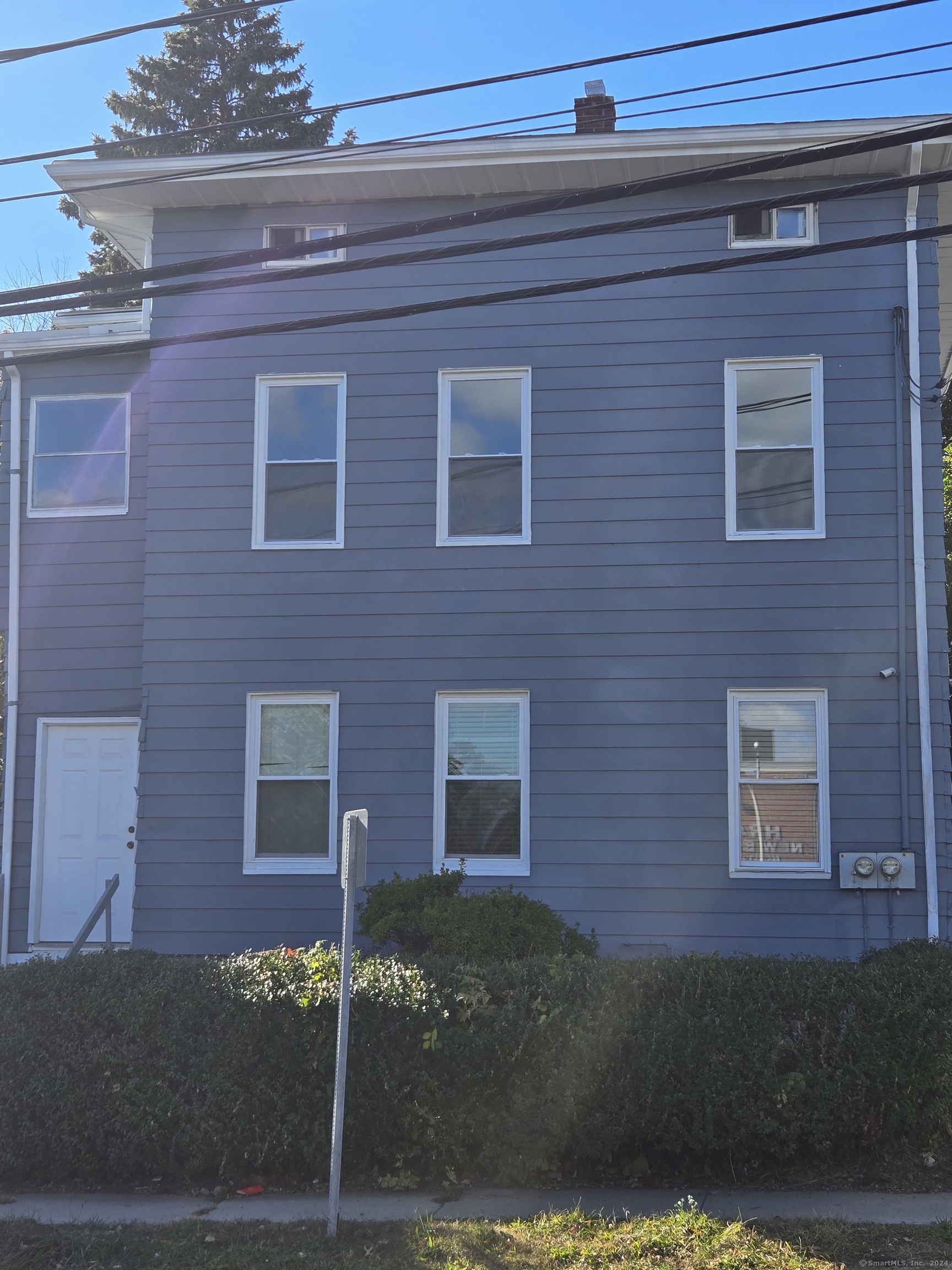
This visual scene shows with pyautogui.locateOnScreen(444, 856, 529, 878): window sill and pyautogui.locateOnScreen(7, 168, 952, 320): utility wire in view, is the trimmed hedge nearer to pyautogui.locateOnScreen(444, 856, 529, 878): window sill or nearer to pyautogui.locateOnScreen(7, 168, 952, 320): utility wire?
pyautogui.locateOnScreen(7, 168, 952, 320): utility wire

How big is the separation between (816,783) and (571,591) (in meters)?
2.69

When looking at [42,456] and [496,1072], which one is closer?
[496,1072]

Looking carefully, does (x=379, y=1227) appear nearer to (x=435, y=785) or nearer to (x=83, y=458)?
(x=435, y=785)

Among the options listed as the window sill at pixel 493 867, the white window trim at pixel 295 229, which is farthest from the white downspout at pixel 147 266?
the window sill at pixel 493 867

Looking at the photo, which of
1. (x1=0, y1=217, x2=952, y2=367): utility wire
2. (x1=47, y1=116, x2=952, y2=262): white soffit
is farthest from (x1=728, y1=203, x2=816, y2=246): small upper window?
(x1=0, y1=217, x2=952, y2=367): utility wire

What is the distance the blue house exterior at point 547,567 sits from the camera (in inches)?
408

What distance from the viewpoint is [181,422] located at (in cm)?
1132

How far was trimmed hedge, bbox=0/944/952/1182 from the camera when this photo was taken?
5820 millimetres

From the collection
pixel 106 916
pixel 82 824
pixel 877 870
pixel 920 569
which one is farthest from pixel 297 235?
pixel 877 870

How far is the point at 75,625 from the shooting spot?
1182cm

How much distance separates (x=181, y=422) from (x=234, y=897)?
14.5 ft

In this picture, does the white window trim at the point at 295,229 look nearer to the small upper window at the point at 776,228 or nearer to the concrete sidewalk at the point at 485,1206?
the small upper window at the point at 776,228

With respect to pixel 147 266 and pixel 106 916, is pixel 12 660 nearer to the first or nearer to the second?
pixel 106 916

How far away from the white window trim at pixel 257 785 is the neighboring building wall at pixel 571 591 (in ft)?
0.31
